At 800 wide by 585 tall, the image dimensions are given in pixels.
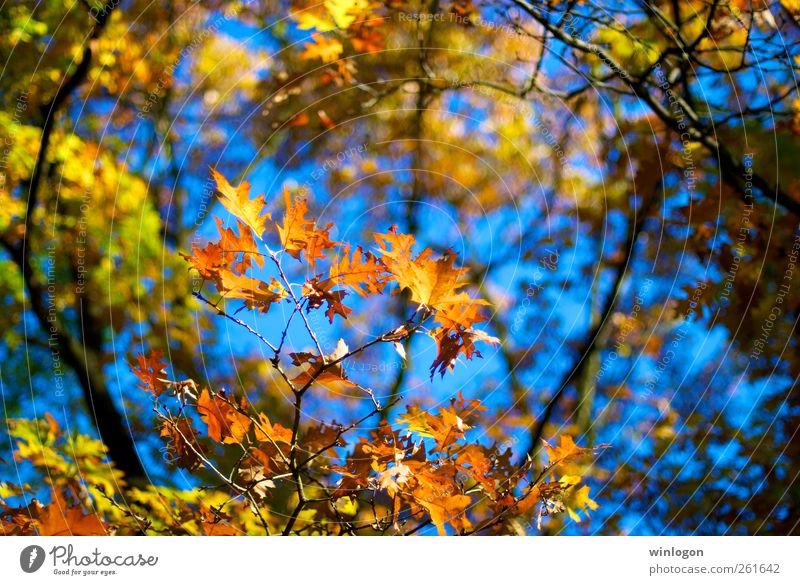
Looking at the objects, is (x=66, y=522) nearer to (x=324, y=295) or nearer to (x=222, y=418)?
(x=222, y=418)

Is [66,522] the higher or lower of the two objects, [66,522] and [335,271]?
the lower

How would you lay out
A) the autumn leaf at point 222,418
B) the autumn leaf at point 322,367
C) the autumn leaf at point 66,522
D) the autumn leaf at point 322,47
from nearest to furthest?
the autumn leaf at point 322,367, the autumn leaf at point 222,418, the autumn leaf at point 66,522, the autumn leaf at point 322,47

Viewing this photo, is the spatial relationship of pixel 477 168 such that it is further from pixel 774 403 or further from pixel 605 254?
pixel 774 403

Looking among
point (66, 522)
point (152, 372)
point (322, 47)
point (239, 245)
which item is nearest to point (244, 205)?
point (239, 245)

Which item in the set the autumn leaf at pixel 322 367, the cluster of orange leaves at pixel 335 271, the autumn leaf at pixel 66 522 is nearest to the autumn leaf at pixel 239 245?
the cluster of orange leaves at pixel 335 271

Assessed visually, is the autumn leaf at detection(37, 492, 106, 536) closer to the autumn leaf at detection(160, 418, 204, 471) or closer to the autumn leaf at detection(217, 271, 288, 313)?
the autumn leaf at detection(160, 418, 204, 471)

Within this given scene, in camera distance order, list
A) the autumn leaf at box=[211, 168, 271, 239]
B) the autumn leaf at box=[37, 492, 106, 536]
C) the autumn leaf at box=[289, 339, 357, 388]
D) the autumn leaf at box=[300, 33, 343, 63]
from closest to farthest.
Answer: the autumn leaf at box=[211, 168, 271, 239]
the autumn leaf at box=[289, 339, 357, 388]
the autumn leaf at box=[37, 492, 106, 536]
the autumn leaf at box=[300, 33, 343, 63]

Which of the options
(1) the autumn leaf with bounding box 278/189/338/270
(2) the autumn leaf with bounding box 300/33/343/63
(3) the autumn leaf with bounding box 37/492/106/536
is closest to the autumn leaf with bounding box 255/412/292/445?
(1) the autumn leaf with bounding box 278/189/338/270

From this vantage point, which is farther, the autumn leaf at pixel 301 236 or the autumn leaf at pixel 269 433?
the autumn leaf at pixel 269 433

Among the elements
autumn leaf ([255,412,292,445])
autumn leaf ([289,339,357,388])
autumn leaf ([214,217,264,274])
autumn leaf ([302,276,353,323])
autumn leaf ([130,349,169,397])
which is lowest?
→ autumn leaf ([255,412,292,445])

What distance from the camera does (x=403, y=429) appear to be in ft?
8.70

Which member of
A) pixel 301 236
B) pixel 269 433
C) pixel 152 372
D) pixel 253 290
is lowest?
pixel 269 433

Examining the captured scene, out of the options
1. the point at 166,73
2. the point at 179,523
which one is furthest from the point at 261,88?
→ the point at 179,523

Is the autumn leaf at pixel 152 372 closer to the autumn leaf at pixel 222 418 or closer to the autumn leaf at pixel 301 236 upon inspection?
the autumn leaf at pixel 222 418
